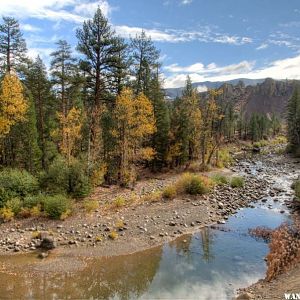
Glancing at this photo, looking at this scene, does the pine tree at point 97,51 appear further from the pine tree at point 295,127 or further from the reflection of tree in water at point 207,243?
the pine tree at point 295,127

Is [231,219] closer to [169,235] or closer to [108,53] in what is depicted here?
[169,235]

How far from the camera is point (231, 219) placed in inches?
957

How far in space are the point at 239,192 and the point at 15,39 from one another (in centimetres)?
2499

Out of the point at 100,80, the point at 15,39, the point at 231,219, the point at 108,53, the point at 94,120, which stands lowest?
the point at 231,219

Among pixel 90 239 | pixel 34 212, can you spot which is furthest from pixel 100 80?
pixel 90 239

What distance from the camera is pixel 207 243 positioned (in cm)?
1973

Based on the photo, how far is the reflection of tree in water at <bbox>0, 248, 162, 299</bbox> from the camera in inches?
549

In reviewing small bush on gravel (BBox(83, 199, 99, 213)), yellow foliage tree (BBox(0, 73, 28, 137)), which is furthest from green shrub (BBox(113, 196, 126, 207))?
yellow foliage tree (BBox(0, 73, 28, 137))

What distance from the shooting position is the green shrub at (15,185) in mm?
22484

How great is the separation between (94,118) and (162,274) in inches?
633

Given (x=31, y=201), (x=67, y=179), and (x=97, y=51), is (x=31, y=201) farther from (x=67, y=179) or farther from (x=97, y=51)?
(x=97, y=51)

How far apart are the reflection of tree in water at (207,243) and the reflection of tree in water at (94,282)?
8.53 feet

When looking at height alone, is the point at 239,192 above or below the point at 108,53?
below

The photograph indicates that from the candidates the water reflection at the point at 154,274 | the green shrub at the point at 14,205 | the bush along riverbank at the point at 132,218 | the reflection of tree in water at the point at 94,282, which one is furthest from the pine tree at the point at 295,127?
the reflection of tree in water at the point at 94,282
